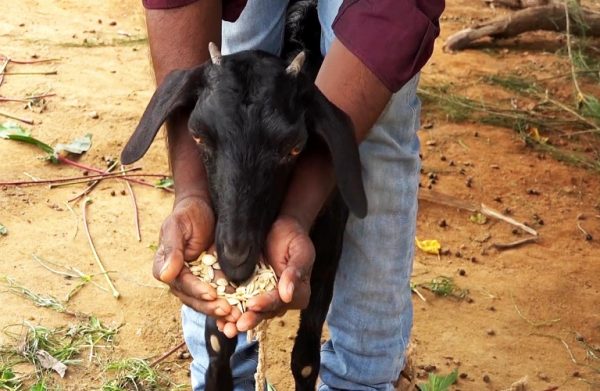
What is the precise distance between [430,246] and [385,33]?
250cm

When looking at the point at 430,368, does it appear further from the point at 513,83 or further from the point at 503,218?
the point at 513,83

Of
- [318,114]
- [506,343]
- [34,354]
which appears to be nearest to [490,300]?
[506,343]

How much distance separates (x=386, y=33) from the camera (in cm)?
257

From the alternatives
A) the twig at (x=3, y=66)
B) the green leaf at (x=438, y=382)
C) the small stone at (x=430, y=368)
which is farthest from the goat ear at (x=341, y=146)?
the twig at (x=3, y=66)

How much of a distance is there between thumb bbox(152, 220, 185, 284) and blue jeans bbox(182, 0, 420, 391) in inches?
33.8

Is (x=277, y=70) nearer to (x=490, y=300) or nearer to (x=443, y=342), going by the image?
(x=443, y=342)

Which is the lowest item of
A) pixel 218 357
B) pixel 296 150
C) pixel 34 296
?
pixel 34 296

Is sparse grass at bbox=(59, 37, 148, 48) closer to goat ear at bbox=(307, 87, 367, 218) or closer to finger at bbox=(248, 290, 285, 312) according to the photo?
goat ear at bbox=(307, 87, 367, 218)

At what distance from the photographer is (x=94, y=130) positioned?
18.8 feet

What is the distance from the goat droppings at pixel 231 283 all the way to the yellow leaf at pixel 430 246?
260cm

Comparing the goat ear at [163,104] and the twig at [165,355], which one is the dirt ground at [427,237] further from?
the goat ear at [163,104]

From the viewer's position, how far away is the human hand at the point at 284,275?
2.26 metres

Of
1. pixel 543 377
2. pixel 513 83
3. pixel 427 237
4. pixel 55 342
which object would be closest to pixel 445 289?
pixel 427 237

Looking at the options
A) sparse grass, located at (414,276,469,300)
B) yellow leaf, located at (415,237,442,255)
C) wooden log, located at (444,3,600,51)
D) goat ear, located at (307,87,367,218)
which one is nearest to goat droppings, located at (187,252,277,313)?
goat ear, located at (307,87,367,218)
